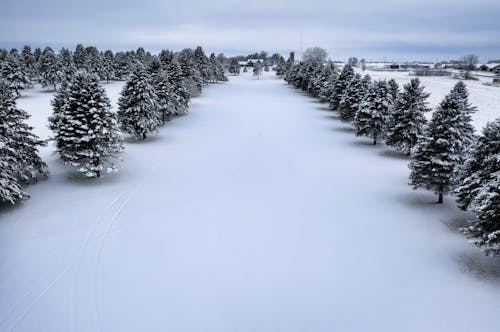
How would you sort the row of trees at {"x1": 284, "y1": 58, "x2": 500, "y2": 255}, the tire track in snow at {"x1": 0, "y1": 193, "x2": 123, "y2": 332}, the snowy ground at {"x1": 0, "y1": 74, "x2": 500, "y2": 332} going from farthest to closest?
the row of trees at {"x1": 284, "y1": 58, "x2": 500, "y2": 255}
the snowy ground at {"x1": 0, "y1": 74, "x2": 500, "y2": 332}
the tire track in snow at {"x1": 0, "y1": 193, "x2": 123, "y2": 332}

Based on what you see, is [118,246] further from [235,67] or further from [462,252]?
[235,67]

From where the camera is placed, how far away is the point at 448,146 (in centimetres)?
1697

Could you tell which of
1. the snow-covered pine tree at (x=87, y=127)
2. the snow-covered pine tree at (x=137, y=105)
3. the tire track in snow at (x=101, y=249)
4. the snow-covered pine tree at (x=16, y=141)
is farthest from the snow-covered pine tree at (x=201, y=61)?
the tire track in snow at (x=101, y=249)

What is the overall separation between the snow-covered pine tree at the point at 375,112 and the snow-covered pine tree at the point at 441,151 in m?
11.3

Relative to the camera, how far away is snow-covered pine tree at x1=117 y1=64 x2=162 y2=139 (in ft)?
96.2

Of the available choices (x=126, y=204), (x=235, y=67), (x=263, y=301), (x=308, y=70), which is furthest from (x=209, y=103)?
(x=235, y=67)

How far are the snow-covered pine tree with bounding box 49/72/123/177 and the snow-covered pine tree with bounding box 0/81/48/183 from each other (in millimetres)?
1628

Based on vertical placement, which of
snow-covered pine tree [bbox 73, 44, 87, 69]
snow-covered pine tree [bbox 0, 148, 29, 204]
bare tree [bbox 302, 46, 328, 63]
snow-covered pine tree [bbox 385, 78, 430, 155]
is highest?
bare tree [bbox 302, 46, 328, 63]

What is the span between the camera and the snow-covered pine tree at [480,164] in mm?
12797

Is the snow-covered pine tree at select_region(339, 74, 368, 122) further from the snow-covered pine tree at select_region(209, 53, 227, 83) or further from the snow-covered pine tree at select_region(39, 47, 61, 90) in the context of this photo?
the snow-covered pine tree at select_region(209, 53, 227, 83)

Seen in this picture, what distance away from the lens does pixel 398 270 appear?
12.1 m

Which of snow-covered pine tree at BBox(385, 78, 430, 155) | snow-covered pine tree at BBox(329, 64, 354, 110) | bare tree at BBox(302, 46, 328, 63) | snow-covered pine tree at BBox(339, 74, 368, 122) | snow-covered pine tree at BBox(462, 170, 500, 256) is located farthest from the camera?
bare tree at BBox(302, 46, 328, 63)

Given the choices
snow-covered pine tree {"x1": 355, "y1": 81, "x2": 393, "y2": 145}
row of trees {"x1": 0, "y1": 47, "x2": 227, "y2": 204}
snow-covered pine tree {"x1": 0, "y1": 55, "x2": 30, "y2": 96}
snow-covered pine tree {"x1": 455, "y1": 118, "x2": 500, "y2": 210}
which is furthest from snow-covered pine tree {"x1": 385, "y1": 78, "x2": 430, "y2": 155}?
snow-covered pine tree {"x1": 0, "y1": 55, "x2": 30, "y2": 96}

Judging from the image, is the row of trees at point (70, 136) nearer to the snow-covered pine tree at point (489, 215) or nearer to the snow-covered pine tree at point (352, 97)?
the snow-covered pine tree at point (489, 215)
